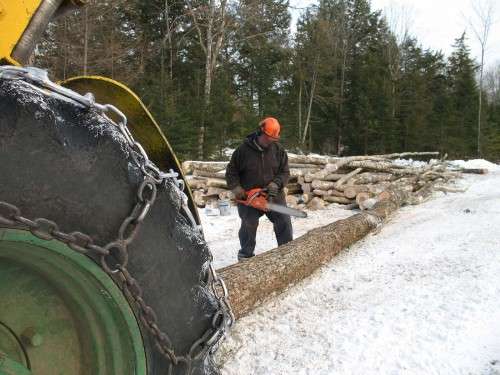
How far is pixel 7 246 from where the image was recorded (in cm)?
111

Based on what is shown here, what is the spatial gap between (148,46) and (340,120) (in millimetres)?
15808

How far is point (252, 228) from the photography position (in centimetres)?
552

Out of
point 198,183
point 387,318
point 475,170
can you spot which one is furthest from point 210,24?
point 387,318

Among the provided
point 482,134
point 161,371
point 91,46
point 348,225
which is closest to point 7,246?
point 161,371

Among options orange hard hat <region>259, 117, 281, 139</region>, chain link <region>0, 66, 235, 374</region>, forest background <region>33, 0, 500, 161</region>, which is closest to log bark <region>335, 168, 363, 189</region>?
orange hard hat <region>259, 117, 281, 139</region>

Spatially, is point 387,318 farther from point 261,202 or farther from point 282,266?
point 261,202

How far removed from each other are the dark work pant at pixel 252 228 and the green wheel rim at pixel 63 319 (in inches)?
162

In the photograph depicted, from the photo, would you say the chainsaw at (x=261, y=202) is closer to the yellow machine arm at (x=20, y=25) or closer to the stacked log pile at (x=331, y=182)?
the yellow machine arm at (x=20, y=25)

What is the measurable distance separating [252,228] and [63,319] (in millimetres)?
4202

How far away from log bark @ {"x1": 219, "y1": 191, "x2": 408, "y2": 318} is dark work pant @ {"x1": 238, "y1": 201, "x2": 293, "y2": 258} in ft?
1.67

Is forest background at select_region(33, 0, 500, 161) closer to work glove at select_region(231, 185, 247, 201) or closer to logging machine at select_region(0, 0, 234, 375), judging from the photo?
work glove at select_region(231, 185, 247, 201)

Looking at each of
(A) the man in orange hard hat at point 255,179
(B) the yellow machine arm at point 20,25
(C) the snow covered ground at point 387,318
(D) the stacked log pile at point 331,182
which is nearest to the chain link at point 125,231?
(B) the yellow machine arm at point 20,25

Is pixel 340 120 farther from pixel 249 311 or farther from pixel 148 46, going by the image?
pixel 249 311

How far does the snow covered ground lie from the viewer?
8.05ft
